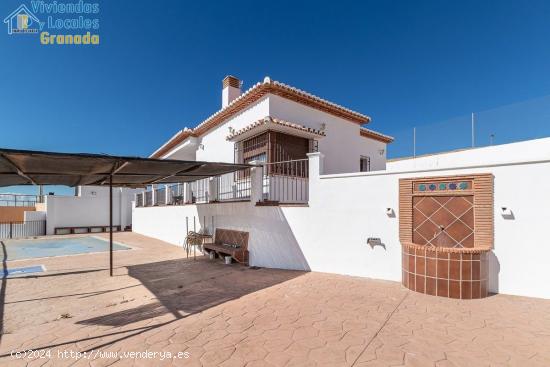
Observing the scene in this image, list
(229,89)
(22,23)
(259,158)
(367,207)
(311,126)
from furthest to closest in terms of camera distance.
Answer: (229,89) < (311,126) < (259,158) < (22,23) < (367,207)

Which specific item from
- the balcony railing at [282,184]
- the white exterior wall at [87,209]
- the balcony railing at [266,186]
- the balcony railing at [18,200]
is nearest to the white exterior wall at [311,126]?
the balcony railing at [266,186]

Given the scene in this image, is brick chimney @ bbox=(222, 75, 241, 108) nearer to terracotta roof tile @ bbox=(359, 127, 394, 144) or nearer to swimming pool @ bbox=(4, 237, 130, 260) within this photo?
terracotta roof tile @ bbox=(359, 127, 394, 144)

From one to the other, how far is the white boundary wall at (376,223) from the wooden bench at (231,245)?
0.29 m

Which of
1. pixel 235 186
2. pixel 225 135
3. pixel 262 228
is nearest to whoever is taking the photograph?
pixel 262 228

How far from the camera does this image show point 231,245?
1056 centimetres

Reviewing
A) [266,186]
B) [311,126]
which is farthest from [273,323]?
[311,126]

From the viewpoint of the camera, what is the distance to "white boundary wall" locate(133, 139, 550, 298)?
18.5 feet

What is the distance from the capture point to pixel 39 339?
431 cm

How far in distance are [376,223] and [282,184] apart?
458cm

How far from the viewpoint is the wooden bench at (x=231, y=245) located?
31.9 ft

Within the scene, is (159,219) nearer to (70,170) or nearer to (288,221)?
(70,170)

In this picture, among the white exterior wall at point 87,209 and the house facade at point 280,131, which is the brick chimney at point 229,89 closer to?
the house facade at point 280,131

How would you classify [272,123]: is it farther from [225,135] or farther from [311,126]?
[225,135]

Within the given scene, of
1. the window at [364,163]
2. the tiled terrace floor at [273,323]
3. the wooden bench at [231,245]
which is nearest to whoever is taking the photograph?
the tiled terrace floor at [273,323]
